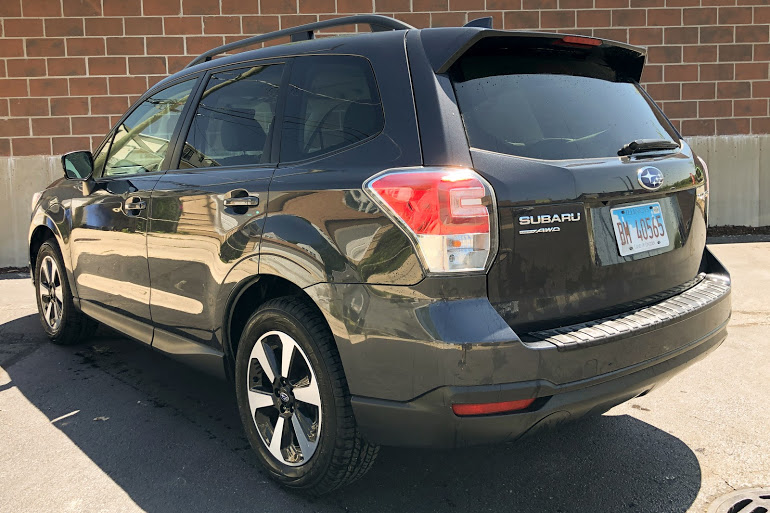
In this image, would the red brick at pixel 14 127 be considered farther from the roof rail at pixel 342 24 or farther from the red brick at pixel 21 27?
the roof rail at pixel 342 24

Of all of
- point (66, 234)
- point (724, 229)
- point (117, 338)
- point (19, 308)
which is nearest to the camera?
point (66, 234)

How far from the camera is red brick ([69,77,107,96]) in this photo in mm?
8688

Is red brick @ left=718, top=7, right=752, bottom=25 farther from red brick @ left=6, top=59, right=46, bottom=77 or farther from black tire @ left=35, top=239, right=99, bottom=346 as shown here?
red brick @ left=6, top=59, right=46, bottom=77

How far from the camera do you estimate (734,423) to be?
137 inches

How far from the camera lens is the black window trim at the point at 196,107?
2969 mm

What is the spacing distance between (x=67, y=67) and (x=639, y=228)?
8.00 metres

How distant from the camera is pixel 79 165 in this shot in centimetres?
449

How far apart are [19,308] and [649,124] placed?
18.9 ft

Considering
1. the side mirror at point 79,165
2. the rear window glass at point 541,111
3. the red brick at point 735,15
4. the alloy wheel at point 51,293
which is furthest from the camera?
the red brick at point 735,15

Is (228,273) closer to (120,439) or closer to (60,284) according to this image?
(120,439)

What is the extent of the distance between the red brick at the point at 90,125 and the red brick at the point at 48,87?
0.36m

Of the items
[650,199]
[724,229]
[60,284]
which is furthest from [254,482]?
[724,229]

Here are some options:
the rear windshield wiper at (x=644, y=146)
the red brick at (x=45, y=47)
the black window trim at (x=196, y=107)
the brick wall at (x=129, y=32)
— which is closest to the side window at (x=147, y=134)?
the black window trim at (x=196, y=107)

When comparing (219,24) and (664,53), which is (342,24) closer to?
(219,24)
